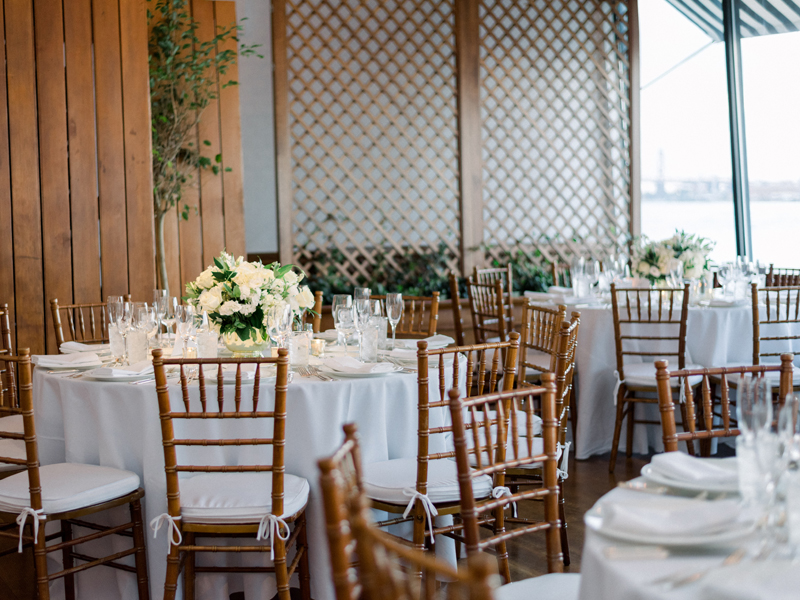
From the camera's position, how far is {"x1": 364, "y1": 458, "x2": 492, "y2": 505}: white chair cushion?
1.84 m

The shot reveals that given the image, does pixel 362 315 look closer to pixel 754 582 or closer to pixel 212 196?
pixel 754 582

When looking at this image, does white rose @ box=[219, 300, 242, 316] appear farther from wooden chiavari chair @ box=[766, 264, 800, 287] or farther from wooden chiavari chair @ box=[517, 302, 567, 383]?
wooden chiavari chair @ box=[766, 264, 800, 287]

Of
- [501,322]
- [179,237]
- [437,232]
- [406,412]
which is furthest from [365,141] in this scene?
[406,412]

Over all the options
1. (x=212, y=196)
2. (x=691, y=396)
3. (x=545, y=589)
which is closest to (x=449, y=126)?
(x=212, y=196)

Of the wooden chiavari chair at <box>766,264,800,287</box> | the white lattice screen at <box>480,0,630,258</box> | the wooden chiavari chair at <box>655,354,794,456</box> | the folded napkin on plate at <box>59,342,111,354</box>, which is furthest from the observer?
the white lattice screen at <box>480,0,630,258</box>

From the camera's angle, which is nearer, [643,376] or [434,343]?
[434,343]

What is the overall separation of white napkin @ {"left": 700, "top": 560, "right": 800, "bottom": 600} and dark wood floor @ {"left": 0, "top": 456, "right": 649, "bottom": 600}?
4.73ft

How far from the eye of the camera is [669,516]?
1021mm

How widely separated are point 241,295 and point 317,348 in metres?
0.36

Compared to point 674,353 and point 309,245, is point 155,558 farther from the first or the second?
point 309,245

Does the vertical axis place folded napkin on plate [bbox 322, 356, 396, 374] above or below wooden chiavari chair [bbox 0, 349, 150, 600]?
above

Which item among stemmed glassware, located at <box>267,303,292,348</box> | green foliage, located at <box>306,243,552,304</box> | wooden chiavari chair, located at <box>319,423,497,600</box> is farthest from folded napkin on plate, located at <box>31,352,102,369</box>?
green foliage, located at <box>306,243,552,304</box>

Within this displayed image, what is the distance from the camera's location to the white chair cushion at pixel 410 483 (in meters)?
1.84

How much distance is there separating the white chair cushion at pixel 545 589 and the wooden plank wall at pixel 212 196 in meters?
3.37
